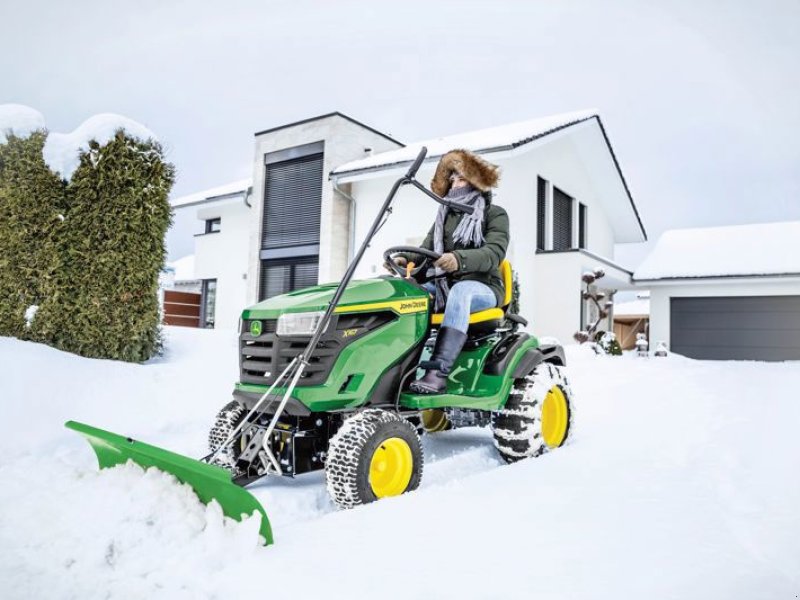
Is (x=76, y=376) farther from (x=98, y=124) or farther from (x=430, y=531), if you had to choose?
(x=430, y=531)

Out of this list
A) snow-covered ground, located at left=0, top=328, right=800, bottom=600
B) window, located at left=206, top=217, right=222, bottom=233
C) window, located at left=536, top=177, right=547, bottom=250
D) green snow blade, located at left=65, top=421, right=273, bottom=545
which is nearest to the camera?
snow-covered ground, located at left=0, top=328, right=800, bottom=600

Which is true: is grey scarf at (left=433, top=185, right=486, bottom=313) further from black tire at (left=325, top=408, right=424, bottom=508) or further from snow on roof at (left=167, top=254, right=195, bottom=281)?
snow on roof at (left=167, top=254, right=195, bottom=281)

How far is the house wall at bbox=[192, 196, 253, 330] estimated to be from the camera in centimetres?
1670

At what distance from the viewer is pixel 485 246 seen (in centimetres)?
357

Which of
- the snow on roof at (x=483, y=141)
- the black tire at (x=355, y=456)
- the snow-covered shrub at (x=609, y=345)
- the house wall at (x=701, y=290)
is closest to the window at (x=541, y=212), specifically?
the snow on roof at (x=483, y=141)

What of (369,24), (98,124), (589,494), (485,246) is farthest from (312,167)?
(589,494)

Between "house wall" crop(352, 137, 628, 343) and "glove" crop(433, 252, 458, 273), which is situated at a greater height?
"house wall" crop(352, 137, 628, 343)

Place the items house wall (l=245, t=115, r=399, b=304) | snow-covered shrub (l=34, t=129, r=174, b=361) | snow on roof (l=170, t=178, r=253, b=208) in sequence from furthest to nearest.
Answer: snow on roof (l=170, t=178, r=253, b=208), house wall (l=245, t=115, r=399, b=304), snow-covered shrub (l=34, t=129, r=174, b=361)

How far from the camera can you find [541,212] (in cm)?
1395

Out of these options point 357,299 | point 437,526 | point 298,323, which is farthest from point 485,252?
point 437,526

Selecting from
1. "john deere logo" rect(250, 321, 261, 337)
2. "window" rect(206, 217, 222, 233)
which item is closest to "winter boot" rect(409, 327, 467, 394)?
"john deere logo" rect(250, 321, 261, 337)

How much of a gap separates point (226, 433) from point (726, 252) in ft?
57.9

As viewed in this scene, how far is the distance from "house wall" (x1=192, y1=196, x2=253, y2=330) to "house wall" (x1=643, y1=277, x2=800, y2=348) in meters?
11.5

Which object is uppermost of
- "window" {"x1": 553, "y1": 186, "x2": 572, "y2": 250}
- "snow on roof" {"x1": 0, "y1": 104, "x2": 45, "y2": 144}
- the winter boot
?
"window" {"x1": 553, "y1": 186, "x2": 572, "y2": 250}
